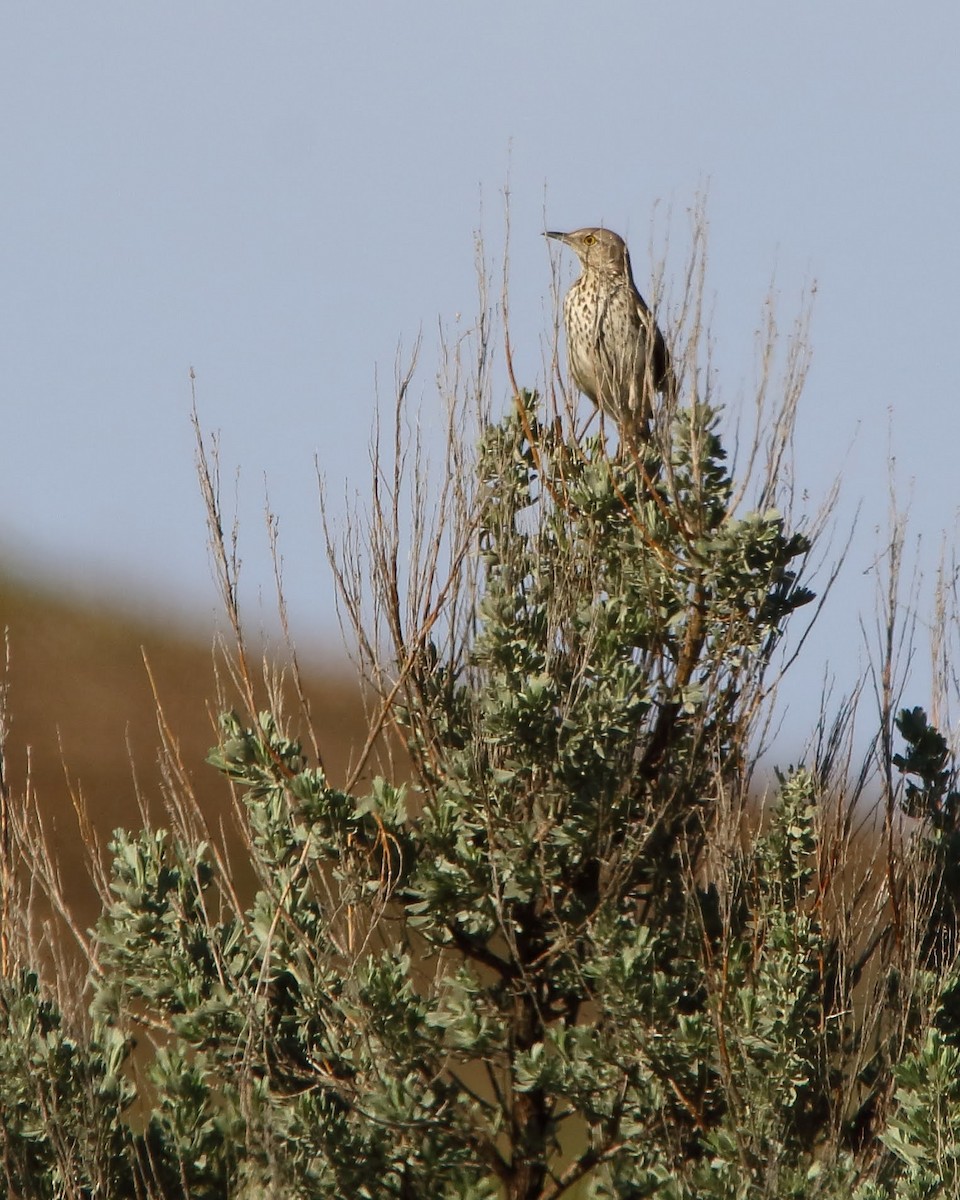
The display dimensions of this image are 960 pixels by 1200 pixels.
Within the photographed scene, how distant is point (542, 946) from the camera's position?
254 inches

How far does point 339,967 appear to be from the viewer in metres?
6.22

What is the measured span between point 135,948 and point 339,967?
717 mm

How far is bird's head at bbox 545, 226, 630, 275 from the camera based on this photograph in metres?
8.53

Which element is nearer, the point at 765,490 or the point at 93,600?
the point at 765,490

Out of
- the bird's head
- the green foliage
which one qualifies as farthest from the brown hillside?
the green foliage

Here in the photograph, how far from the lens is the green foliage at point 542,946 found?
5.90m

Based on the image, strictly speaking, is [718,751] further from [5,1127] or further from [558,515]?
[5,1127]

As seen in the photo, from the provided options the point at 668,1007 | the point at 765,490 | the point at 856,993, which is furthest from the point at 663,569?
the point at 856,993

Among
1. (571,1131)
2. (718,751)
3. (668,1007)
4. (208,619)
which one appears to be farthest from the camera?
(208,619)

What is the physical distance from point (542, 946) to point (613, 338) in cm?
275

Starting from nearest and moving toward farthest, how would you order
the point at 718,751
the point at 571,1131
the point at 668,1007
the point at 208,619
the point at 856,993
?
the point at 668,1007
the point at 718,751
the point at 856,993
the point at 571,1131
the point at 208,619

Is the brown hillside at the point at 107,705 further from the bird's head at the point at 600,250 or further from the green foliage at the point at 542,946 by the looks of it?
the green foliage at the point at 542,946

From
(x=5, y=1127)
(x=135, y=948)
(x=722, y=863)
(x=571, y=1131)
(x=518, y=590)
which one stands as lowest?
(x=571, y=1131)

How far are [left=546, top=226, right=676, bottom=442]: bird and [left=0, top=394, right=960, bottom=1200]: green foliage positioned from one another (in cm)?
28
